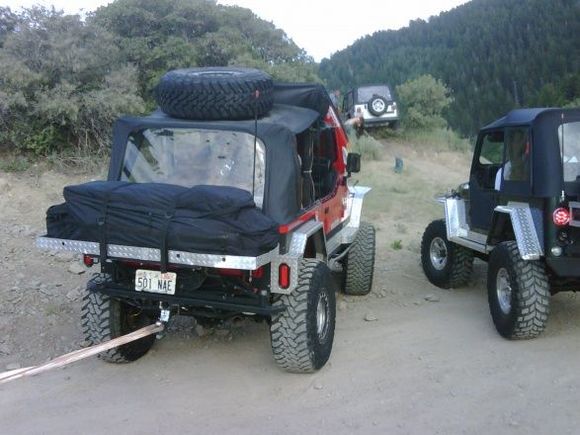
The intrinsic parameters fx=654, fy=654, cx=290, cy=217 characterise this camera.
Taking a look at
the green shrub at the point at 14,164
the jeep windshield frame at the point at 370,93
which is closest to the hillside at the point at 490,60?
the jeep windshield frame at the point at 370,93

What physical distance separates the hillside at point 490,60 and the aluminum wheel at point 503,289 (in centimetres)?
4724

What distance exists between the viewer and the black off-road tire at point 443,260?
24.6 feet

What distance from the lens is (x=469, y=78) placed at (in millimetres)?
63375

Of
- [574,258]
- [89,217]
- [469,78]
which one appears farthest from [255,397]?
[469,78]

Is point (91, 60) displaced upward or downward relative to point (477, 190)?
upward

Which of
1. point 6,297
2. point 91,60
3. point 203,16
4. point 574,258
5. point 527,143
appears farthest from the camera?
point 203,16

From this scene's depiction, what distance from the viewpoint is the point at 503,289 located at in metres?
5.73

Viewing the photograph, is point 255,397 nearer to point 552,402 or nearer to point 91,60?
point 552,402

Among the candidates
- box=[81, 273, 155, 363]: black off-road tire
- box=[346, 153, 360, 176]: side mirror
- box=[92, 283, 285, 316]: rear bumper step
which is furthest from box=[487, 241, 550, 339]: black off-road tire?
box=[81, 273, 155, 363]: black off-road tire

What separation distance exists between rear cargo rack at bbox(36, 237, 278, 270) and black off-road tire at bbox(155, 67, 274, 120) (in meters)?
1.26

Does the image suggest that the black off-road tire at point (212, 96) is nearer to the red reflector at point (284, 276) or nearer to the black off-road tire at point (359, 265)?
the red reflector at point (284, 276)

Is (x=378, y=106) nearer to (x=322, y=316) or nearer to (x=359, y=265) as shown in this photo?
(x=359, y=265)

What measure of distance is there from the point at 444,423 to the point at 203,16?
14.4 m

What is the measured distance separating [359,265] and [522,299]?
7.33 ft
